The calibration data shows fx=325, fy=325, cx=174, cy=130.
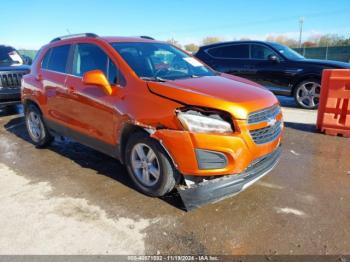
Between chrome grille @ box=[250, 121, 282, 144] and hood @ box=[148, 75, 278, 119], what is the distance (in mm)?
223

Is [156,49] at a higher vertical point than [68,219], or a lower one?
higher

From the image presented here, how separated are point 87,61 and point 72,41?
647mm

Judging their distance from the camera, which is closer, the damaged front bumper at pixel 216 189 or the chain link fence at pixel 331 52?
the damaged front bumper at pixel 216 189

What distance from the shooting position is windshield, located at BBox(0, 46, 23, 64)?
9.66m

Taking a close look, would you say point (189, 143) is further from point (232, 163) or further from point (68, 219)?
point (68, 219)

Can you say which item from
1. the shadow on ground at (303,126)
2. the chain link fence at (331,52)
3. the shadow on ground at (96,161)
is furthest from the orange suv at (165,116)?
the chain link fence at (331,52)

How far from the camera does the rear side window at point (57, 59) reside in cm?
491

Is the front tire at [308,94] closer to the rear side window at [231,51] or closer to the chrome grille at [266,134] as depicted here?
the rear side window at [231,51]

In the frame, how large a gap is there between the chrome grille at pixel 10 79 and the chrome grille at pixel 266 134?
7086 millimetres

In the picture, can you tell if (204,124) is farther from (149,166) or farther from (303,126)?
(303,126)

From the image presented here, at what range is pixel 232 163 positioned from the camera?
3.10 m

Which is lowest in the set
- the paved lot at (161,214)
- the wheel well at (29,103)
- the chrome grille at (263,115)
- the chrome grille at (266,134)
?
the paved lot at (161,214)

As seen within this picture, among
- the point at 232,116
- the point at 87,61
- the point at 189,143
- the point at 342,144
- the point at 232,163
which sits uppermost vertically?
the point at 87,61

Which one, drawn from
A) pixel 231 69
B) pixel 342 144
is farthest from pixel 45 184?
pixel 231 69
